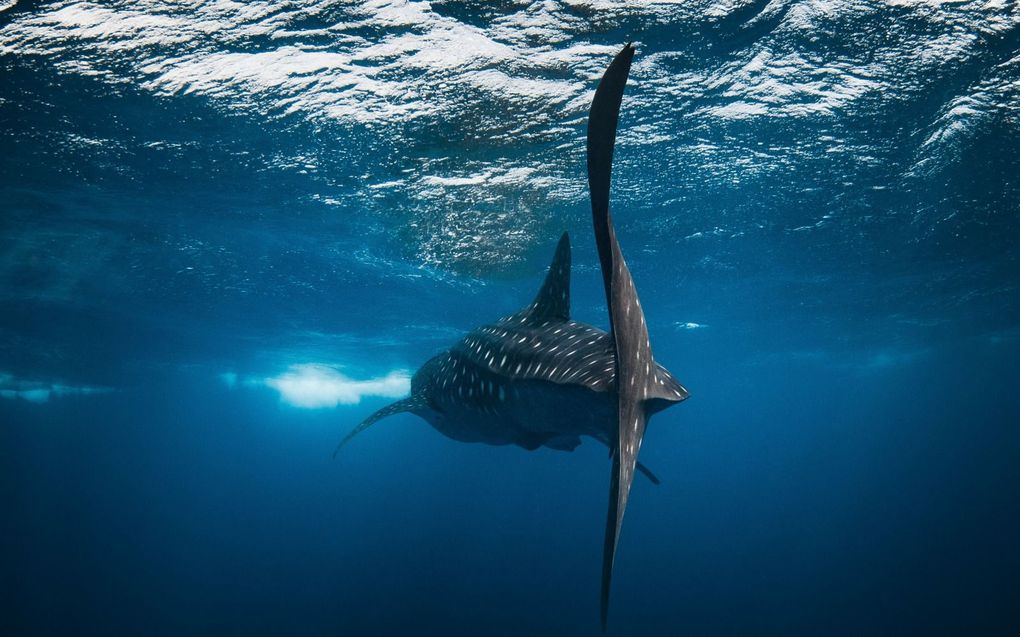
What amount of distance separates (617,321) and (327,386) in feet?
173

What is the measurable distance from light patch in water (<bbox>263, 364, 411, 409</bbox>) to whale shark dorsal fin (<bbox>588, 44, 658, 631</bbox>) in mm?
39412

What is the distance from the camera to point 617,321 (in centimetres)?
202

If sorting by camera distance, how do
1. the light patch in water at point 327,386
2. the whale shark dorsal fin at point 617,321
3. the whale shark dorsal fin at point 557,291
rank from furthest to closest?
the light patch in water at point 327,386 < the whale shark dorsal fin at point 557,291 < the whale shark dorsal fin at point 617,321

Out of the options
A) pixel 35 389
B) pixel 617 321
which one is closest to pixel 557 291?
pixel 617 321

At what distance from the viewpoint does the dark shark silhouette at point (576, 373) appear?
152 centimetres

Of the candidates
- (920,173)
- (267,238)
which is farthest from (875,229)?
(267,238)

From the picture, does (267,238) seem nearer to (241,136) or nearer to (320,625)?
(241,136)

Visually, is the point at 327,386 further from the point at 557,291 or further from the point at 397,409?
the point at 557,291

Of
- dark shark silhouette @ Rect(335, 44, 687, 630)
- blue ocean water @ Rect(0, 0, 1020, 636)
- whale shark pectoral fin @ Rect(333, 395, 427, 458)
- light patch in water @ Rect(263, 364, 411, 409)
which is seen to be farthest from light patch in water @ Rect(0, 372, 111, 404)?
dark shark silhouette @ Rect(335, 44, 687, 630)

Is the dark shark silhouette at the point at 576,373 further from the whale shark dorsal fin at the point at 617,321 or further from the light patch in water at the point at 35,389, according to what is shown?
the light patch in water at the point at 35,389

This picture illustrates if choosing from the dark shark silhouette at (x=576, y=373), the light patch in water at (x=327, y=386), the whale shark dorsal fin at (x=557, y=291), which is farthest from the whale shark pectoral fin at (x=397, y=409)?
the light patch in water at (x=327, y=386)

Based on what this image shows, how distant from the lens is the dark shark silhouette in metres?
1.52

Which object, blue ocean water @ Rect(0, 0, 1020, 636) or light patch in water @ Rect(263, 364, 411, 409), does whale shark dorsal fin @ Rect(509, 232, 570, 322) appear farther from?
light patch in water @ Rect(263, 364, 411, 409)

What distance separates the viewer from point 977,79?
960 cm
